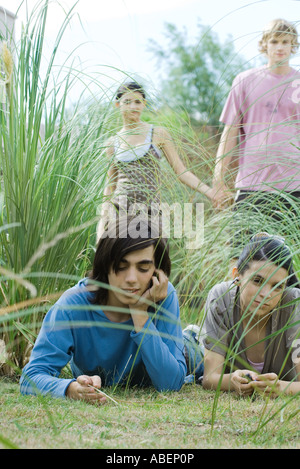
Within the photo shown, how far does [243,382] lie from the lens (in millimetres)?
1870

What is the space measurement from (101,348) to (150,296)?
0.26 m

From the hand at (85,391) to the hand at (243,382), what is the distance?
43cm

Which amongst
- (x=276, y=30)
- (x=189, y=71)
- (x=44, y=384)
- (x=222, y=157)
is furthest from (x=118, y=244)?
(x=189, y=71)

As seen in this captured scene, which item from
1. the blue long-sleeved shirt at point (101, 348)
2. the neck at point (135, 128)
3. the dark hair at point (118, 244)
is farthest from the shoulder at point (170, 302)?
the neck at point (135, 128)

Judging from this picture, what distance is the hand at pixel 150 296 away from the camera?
1931 millimetres

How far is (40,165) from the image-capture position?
7.03 feet

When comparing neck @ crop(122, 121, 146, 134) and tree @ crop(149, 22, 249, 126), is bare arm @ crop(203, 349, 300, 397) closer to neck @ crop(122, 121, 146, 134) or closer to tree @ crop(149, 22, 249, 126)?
neck @ crop(122, 121, 146, 134)

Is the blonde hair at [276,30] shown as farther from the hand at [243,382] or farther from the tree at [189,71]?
the tree at [189,71]

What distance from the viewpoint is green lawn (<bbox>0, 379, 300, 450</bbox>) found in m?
1.23

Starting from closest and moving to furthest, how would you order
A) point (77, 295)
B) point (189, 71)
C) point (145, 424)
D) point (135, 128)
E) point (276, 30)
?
point (145, 424) → point (77, 295) → point (135, 128) → point (276, 30) → point (189, 71)

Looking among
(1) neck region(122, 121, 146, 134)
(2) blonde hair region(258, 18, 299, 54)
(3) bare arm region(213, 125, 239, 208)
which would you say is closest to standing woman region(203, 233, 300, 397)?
(3) bare arm region(213, 125, 239, 208)

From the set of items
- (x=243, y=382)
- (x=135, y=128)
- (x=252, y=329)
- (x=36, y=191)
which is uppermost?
(x=135, y=128)

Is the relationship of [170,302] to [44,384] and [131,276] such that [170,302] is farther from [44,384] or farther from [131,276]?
[44,384]

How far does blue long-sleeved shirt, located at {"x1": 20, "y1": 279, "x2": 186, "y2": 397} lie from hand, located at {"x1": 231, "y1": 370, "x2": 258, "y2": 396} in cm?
22
